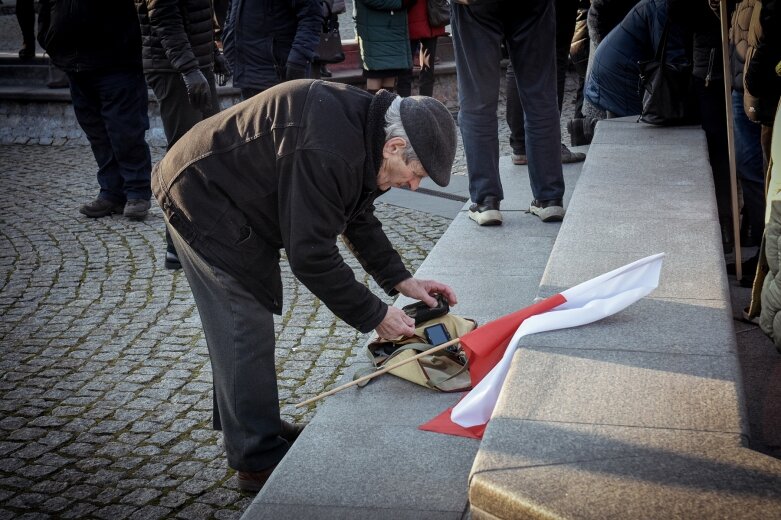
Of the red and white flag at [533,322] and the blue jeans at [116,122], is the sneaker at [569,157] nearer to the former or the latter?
the blue jeans at [116,122]

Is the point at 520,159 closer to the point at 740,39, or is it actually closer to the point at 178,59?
the point at 178,59

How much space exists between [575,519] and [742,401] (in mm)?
798

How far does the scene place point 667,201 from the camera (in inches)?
184

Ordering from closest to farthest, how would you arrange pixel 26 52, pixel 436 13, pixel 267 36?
pixel 267 36, pixel 436 13, pixel 26 52

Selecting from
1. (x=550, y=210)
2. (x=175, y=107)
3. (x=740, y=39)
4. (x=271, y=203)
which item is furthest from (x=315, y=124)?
(x=175, y=107)

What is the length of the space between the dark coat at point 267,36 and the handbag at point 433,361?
3.52m

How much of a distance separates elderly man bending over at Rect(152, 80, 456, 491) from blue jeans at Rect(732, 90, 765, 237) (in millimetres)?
2421

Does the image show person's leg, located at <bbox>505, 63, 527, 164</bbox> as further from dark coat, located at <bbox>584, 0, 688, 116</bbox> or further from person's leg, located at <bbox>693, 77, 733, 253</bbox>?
person's leg, located at <bbox>693, 77, 733, 253</bbox>

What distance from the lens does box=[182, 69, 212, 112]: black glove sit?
5812mm

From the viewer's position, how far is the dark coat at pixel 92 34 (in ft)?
21.5

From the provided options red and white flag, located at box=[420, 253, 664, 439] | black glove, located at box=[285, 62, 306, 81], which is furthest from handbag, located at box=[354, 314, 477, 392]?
black glove, located at box=[285, 62, 306, 81]

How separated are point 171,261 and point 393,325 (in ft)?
9.69

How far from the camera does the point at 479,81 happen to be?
207 inches

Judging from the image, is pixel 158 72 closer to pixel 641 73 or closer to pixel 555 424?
pixel 641 73
